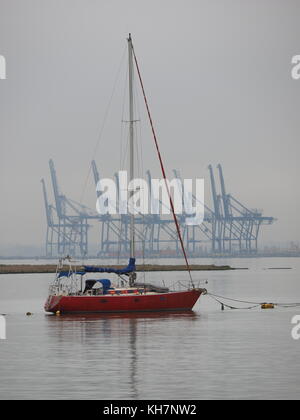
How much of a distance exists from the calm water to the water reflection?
0.03 m

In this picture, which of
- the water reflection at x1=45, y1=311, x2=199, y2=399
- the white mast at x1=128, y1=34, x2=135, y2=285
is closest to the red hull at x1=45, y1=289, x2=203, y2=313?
the water reflection at x1=45, y1=311, x2=199, y2=399

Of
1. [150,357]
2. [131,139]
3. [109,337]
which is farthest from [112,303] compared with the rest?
[150,357]

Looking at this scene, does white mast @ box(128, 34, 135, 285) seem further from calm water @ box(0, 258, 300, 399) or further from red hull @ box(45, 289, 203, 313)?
calm water @ box(0, 258, 300, 399)

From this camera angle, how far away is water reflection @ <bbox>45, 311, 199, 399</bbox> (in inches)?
1049

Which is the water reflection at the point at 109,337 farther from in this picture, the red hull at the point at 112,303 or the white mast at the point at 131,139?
the white mast at the point at 131,139

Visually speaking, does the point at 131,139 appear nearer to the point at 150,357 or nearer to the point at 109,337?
the point at 109,337

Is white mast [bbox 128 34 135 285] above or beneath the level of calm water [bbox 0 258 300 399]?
above

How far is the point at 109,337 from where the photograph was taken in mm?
35031

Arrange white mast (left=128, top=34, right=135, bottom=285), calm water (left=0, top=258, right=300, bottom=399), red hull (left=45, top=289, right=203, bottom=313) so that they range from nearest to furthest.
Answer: calm water (left=0, top=258, right=300, bottom=399) < red hull (left=45, top=289, right=203, bottom=313) < white mast (left=128, top=34, right=135, bottom=285)

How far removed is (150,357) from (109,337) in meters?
6.10

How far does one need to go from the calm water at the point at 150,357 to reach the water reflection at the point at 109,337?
0.10 ft

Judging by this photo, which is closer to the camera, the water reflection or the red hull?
the water reflection

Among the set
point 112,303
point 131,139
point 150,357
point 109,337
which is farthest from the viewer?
point 131,139
